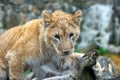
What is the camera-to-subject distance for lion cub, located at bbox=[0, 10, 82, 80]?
692 centimetres

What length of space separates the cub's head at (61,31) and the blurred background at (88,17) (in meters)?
6.05

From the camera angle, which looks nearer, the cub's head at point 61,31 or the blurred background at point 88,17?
the cub's head at point 61,31

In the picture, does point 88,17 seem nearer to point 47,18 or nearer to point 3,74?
point 3,74

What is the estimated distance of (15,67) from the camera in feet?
24.1

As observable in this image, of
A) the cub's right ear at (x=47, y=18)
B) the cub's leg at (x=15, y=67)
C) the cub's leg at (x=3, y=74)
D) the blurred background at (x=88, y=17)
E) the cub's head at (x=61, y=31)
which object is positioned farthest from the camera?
the blurred background at (x=88, y=17)

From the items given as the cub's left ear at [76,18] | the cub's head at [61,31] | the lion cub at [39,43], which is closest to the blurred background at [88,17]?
the lion cub at [39,43]

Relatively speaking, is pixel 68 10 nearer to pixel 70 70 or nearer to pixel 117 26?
pixel 117 26

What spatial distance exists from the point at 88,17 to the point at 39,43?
706 cm

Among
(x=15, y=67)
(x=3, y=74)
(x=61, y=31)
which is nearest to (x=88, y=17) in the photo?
(x=3, y=74)

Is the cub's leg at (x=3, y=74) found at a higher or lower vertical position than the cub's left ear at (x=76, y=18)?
lower

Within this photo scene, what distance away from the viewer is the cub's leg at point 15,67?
7320 millimetres

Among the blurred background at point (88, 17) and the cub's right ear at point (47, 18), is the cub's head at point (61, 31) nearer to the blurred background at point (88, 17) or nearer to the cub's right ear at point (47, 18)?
the cub's right ear at point (47, 18)

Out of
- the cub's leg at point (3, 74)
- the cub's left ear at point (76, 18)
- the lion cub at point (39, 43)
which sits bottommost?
the cub's leg at point (3, 74)

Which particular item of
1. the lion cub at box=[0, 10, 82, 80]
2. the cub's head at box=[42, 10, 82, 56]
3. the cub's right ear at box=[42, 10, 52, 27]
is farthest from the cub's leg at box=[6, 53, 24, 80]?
the cub's right ear at box=[42, 10, 52, 27]
